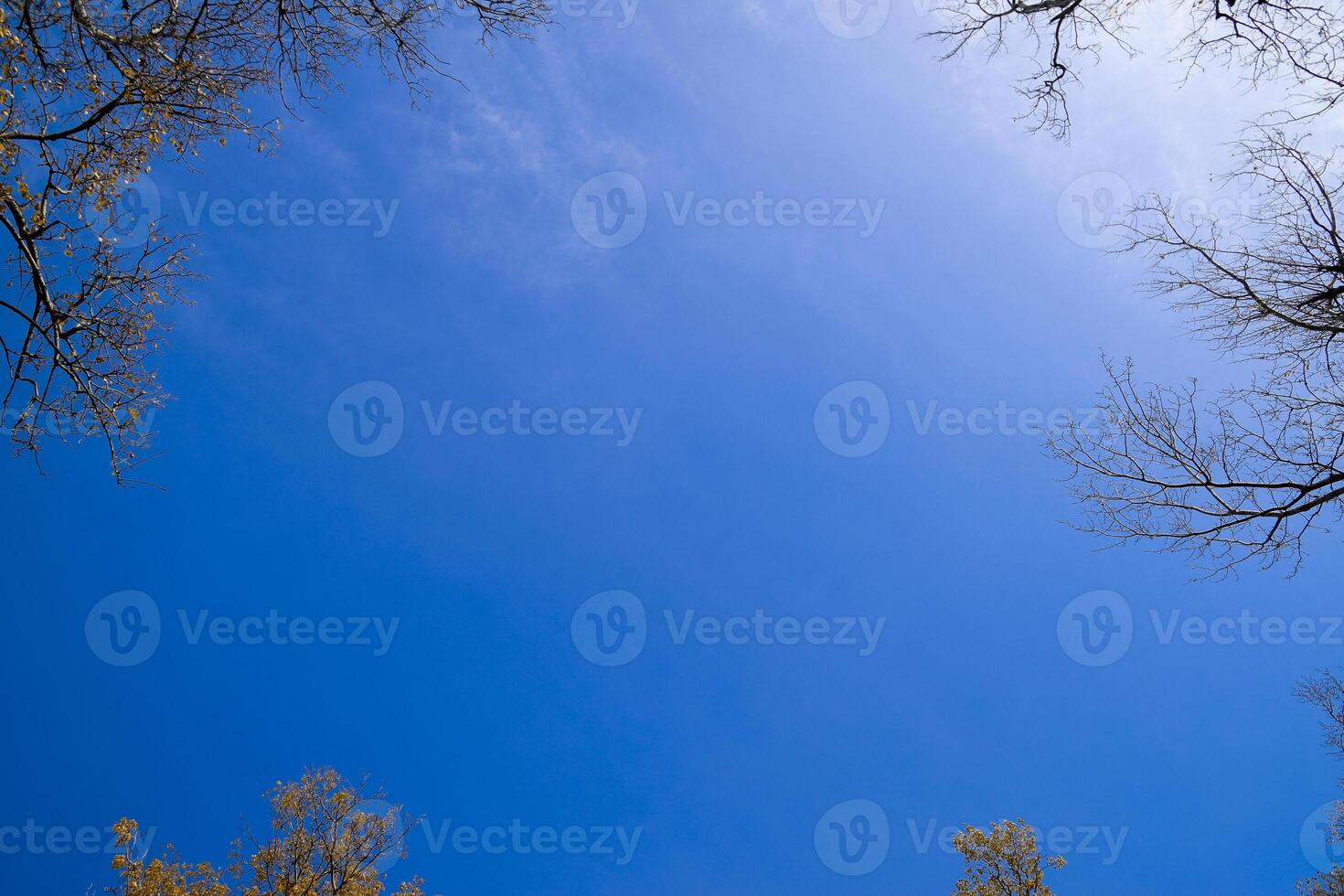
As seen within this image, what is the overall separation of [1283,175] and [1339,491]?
2.51 meters

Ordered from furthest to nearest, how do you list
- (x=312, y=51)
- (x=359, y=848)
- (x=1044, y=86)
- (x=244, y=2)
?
(x=359, y=848), (x=1044, y=86), (x=312, y=51), (x=244, y=2)

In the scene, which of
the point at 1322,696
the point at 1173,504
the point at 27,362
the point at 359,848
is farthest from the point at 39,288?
the point at 1322,696

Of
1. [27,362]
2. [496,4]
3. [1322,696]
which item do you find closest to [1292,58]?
[496,4]

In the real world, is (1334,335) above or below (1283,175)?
below

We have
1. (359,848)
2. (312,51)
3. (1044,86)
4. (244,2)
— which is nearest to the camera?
(244,2)

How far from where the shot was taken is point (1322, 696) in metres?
16.5

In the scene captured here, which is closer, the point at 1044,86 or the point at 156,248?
the point at 156,248

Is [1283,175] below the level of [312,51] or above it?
below

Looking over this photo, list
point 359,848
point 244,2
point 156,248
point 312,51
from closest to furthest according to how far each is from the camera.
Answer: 1. point 244,2
2. point 312,51
3. point 156,248
4. point 359,848

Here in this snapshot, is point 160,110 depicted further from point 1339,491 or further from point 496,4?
point 1339,491

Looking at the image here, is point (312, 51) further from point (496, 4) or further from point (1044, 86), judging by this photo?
point (1044, 86)

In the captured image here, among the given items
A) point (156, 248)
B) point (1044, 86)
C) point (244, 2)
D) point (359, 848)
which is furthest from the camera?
point (359, 848)

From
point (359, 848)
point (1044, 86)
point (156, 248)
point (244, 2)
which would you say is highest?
point (1044, 86)

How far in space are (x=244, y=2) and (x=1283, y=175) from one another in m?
7.88
